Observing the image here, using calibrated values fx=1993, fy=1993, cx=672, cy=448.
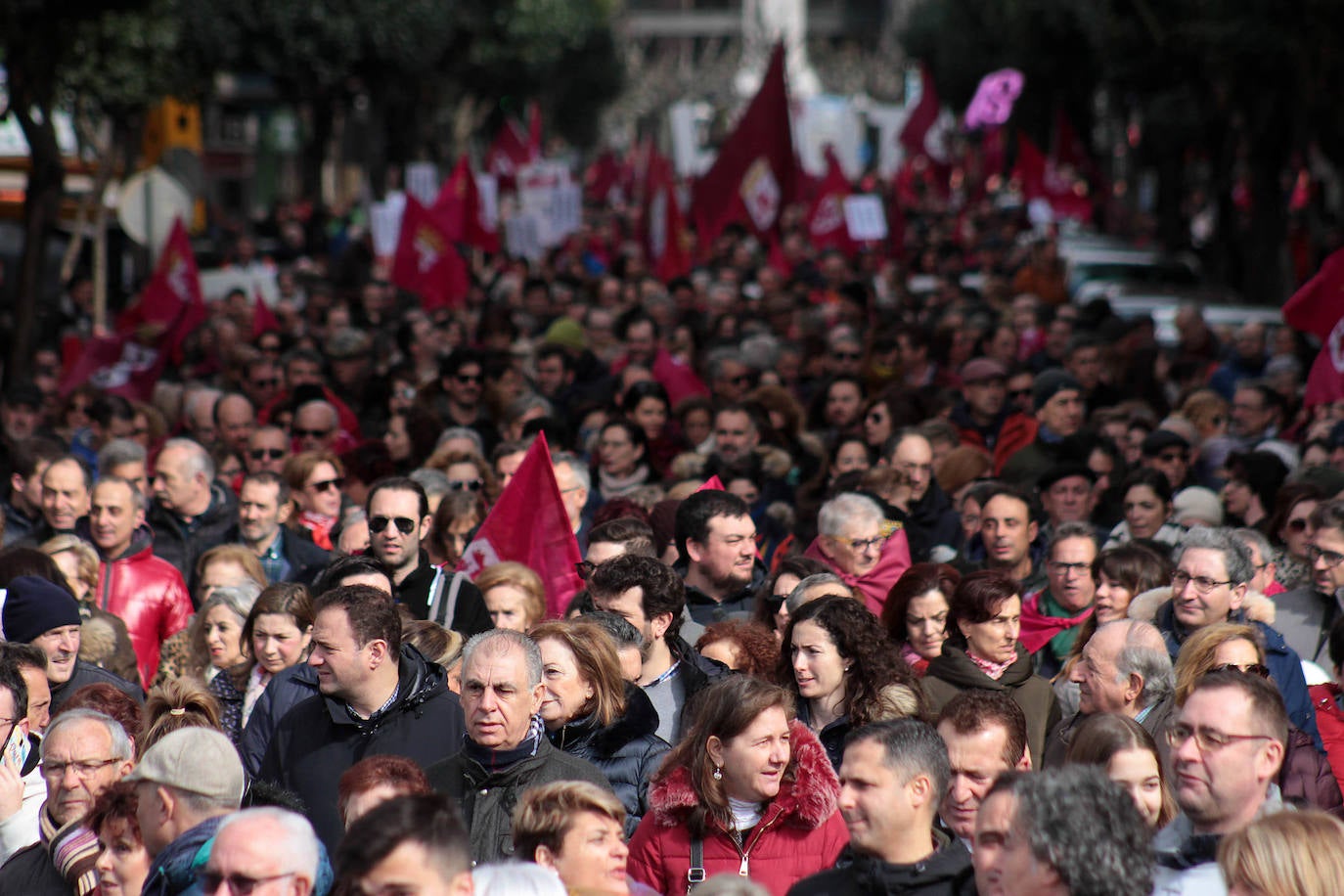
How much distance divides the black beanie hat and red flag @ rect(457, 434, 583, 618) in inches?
72.0

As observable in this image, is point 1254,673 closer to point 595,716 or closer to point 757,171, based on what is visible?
point 595,716

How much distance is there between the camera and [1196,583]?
6.96 m

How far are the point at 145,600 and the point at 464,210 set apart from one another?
11913 millimetres

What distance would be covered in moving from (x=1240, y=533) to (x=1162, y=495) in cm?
166

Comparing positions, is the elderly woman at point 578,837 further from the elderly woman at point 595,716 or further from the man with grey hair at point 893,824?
the elderly woman at point 595,716

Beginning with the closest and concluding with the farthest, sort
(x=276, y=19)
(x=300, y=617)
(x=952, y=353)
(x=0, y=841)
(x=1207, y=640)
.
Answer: (x=0, y=841) < (x=1207, y=640) < (x=300, y=617) < (x=952, y=353) < (x=276, y=19)

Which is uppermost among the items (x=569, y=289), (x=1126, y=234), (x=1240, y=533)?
(x=1240, y=533)

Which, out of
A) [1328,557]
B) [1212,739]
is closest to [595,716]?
[1212,739]

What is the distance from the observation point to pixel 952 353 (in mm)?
15758

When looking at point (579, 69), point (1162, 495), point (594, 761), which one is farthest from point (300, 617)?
point (579, 69)

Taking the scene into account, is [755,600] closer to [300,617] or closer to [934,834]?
[300,617]

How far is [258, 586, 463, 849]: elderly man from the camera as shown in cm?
589

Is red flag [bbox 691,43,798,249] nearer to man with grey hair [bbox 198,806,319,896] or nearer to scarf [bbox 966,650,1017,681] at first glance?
scarf [bbox 966,650,1017,681]

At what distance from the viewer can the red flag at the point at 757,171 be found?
18828 mm
